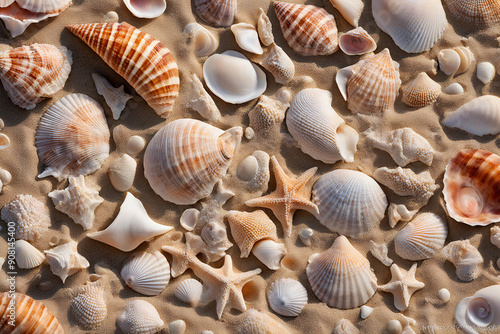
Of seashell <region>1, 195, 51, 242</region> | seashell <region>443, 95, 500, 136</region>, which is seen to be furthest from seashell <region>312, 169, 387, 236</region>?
seashell <region>1, 195, 51, 242</region>

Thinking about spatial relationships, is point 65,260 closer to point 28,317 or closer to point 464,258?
point 28,317

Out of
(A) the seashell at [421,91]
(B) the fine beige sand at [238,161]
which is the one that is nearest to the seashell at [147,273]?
(B) the fine beige sand at [238,161]

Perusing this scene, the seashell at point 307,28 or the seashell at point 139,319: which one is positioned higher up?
the seashell at point 307,28

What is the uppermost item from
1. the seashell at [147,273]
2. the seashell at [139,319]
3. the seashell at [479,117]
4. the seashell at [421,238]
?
the seashell at [479,117]

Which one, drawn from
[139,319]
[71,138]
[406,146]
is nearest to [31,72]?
[71,138]

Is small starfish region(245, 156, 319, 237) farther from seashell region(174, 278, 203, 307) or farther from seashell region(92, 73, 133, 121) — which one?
seashell region(92, 73, 133, 121)

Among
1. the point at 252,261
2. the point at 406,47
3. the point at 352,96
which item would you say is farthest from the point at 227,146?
the point at 406,47

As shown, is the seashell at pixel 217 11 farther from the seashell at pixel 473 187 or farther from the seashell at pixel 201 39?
the seashell at pixel 473 187
